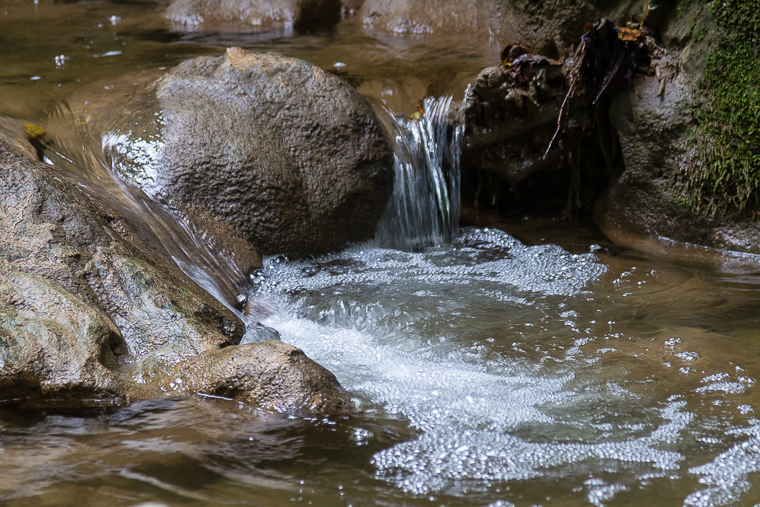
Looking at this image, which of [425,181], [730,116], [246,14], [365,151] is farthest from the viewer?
[246,14]

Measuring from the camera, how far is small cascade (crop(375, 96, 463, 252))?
5125mm

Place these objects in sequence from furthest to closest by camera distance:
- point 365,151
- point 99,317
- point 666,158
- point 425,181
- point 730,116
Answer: point 425,181, point 365,151, point 666,158, point 730,116, point 99,317

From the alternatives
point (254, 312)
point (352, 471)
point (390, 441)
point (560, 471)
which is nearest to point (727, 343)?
point (560, 471)

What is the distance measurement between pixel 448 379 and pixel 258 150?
2.39 meters

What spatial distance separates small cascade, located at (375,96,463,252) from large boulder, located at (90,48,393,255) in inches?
6.1

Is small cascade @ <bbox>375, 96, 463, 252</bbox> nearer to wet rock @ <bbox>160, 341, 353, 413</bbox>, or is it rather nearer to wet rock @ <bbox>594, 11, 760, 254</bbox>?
wet rock @ <bbox>594, 11, 760, 254</bbox>

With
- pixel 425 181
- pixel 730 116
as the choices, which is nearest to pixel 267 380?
pixel 425 181

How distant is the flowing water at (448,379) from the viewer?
200cm

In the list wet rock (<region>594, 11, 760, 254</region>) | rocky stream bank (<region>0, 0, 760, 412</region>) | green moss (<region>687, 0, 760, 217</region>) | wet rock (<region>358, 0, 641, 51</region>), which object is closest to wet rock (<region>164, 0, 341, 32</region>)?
wet rock (<region>358, 0, 641, 51</region>)

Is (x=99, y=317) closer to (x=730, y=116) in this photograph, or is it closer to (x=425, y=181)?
(x=425, y=181)

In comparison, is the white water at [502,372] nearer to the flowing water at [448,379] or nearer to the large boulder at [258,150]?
the flowing water at [448,379]

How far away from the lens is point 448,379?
2.88m

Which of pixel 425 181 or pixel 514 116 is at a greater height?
pixel 514 116

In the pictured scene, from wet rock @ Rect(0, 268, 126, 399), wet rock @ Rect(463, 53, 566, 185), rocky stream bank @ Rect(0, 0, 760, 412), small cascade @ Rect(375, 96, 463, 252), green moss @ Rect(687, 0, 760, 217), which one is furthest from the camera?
small cascade @ Rect(375, 96, 463, 252)
